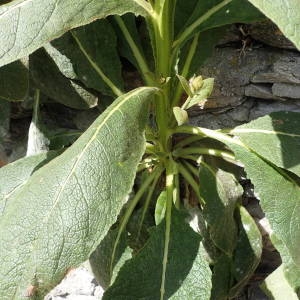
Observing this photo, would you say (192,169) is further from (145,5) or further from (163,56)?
(145,5)

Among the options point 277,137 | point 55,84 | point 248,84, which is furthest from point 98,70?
point 277,137

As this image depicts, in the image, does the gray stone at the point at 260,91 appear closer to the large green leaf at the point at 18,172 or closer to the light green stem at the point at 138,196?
the light green stem at the point at 138,196

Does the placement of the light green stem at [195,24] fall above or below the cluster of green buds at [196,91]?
above

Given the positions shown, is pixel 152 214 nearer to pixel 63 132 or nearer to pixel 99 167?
pixel 63 132

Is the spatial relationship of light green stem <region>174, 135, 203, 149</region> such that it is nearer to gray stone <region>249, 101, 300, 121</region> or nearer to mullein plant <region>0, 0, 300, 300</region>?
mullein plant <region>0, 0, 300, 300</region>

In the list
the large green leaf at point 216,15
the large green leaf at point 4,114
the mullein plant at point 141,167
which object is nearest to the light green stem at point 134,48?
the mullein plant at point 141,167

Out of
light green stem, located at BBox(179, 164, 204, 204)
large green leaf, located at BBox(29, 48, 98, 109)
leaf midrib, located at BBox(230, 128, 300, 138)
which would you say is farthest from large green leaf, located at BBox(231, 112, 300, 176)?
large green leaf, located at BBox(29, 48, 98, 109)

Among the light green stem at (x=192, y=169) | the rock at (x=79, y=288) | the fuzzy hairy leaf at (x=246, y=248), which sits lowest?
the rock at (x=79, y=288)
